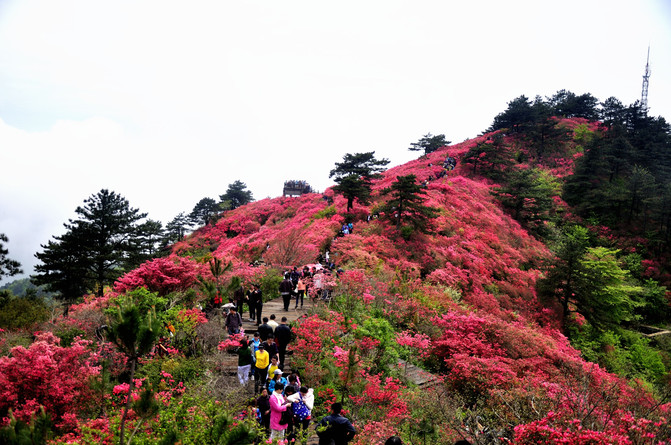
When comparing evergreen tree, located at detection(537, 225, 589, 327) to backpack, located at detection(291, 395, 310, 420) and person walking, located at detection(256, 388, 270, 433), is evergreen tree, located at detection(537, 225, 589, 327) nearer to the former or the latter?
backpack, located at detection(291, 395, 310, 420)

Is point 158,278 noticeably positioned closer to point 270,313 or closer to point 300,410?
point 270,313

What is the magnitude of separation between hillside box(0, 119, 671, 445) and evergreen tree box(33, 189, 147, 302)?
Result: 421 inches

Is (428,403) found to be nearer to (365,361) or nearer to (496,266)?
(365,361)

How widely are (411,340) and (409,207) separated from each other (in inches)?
508

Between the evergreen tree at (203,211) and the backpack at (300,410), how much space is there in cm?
4522

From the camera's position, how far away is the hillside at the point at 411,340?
6.72 meters

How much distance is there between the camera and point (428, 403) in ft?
27.0

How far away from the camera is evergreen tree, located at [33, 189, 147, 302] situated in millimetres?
26859

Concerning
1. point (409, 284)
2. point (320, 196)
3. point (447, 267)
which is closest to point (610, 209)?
point (447, 267)

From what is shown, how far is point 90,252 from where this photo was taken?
27.7 m

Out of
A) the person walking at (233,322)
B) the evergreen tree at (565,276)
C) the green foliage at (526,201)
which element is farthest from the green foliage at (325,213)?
the person walking at (233,322)

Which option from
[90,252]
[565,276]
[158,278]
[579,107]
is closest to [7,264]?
[90,252]

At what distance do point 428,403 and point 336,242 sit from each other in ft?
45.1

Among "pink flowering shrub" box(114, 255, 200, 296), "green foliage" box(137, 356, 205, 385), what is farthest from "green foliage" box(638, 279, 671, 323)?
"pink flowering shrub" box(114, 255, 200, 296)
